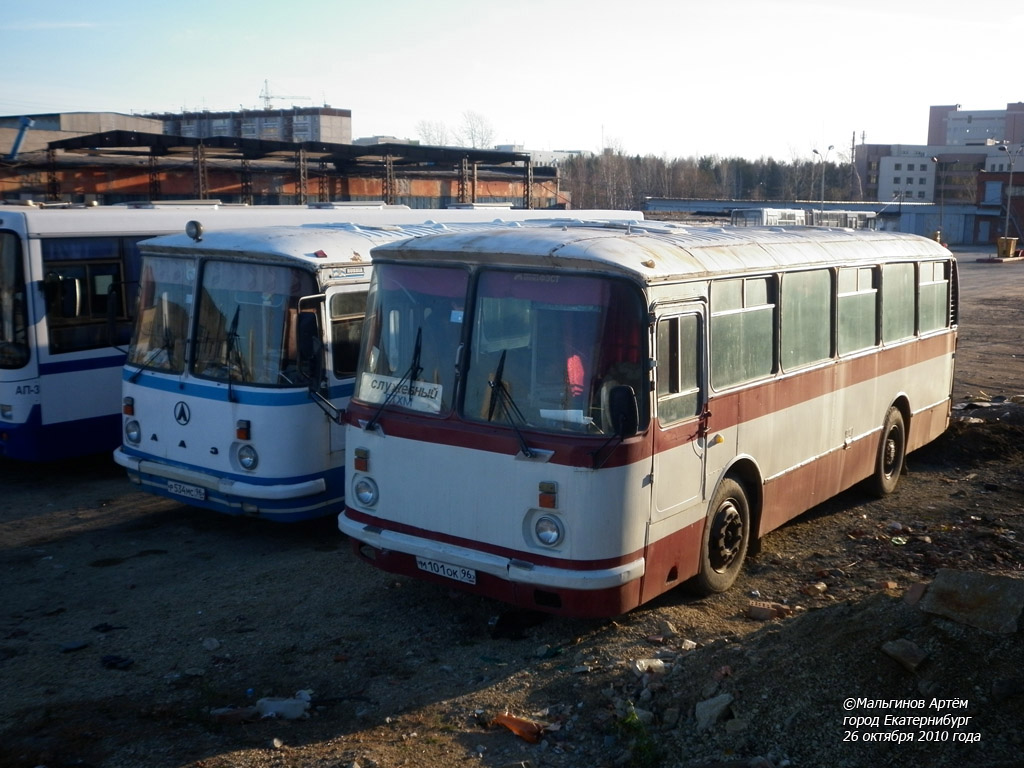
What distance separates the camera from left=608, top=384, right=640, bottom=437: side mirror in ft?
19.8

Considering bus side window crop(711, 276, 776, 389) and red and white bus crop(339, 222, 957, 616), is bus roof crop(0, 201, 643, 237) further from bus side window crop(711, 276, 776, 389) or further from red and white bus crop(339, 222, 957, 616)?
bus side window crop(711, 276, 776, 389)

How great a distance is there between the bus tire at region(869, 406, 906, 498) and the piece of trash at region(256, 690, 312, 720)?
672cm

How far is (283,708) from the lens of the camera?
5863 millimetres

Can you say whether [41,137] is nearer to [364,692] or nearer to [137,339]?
[137,339]

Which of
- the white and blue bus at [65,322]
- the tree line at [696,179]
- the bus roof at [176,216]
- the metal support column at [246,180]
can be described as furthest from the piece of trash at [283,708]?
the tree line at [696,179]

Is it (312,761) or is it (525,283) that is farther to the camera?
(525,283)

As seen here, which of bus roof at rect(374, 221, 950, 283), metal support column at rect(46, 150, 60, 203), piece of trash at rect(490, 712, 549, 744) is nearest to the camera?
piece of trash at rect(490, 712, 549, 744)

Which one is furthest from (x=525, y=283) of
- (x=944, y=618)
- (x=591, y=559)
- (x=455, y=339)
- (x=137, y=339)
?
(x=137, y=339)

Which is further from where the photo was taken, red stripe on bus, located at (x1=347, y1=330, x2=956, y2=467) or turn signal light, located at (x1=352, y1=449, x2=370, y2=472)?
turn signal light, located at (x1=352, y1=449, x2=370, y2=472)

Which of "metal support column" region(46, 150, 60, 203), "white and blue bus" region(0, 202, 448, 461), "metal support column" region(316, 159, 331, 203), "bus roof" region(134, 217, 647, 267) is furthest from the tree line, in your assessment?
"bus roof" region(134, 217, 647, 267)

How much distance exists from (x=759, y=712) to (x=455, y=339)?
2940 millimetres

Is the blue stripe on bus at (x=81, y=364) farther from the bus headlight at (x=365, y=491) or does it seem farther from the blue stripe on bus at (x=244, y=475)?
the bus headlight at (x=365, y=491)

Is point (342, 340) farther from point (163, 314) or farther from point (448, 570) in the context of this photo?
point (448, 570)

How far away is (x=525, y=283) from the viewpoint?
21.5ft
